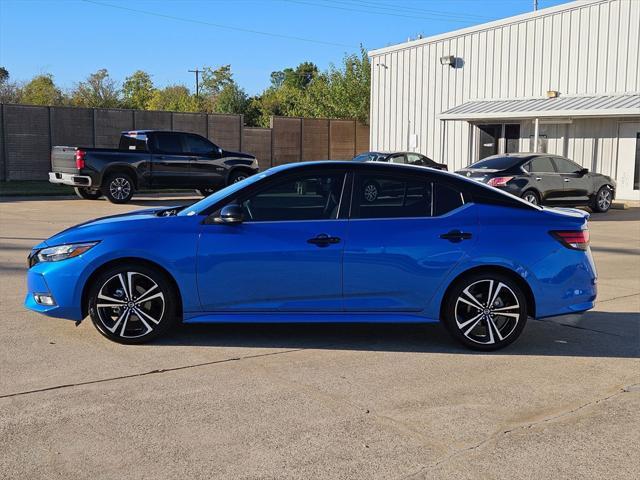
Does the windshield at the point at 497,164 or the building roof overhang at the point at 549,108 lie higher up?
the building roof overhang at the point at 549,108

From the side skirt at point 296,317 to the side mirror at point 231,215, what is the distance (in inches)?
30.4

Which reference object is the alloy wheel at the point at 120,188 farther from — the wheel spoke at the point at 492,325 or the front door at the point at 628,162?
the front door at the point at 628,162

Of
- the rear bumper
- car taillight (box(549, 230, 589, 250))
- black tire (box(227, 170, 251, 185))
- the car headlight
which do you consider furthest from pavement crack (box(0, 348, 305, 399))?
black tire (box(227, 170, 251, 185))

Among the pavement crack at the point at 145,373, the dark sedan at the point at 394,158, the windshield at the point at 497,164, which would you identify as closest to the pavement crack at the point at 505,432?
the pavement crack at the point at 145,373

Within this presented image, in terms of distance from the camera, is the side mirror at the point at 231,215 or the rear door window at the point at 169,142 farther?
the rear door window at the point at 169,142

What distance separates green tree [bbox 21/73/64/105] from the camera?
56.9 m

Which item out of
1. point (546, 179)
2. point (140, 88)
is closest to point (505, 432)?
point (546, 179)

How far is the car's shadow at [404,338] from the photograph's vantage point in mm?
6285

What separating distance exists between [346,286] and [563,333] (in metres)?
2.37

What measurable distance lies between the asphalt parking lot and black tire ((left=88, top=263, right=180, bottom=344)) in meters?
0.15

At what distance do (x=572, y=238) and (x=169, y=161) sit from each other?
1566 centimetres

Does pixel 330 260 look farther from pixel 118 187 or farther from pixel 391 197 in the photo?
pixel 118 187

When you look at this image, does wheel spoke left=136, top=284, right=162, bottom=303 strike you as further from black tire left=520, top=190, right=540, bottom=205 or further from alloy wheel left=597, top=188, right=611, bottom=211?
alloy wheel left=597, top=188, right=611, bottom=211

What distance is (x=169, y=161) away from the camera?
20391 mm
